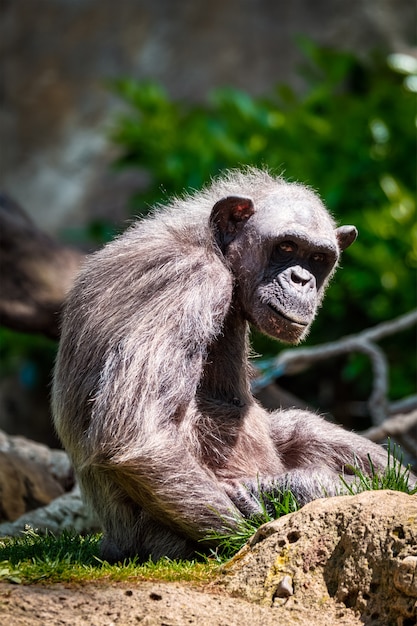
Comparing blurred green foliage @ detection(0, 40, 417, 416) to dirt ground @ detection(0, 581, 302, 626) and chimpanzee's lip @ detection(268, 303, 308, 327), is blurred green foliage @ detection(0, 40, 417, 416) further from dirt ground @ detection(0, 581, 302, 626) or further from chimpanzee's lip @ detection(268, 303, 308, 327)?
dirt ground @ detection(0, 581, 302, 626)

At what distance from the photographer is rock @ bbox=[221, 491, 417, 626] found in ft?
13.4

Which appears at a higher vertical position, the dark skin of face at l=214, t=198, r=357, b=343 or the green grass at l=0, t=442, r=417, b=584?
the dark skin of face at l=214, t=198, r=357, b=343

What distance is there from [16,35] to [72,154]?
9.22 ft

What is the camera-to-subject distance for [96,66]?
63.6 ft

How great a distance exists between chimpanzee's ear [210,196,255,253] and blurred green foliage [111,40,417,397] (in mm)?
7046

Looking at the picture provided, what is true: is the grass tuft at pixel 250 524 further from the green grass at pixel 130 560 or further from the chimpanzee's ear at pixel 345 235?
the chimpanzee's ear at pixel 345 235

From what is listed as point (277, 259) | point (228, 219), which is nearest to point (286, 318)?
point (277, 259)

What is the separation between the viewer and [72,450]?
5.56 m

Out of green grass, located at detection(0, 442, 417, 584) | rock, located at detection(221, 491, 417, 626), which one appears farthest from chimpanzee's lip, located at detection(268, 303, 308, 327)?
rock, located at detection(221, 491, 417, 626)

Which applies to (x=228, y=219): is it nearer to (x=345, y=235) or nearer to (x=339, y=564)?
(x=345, y=235)

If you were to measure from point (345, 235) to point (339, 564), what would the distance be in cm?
261

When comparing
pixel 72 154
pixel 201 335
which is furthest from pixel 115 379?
pixel 72 154

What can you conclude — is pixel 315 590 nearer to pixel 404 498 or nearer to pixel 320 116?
pixel 404 498

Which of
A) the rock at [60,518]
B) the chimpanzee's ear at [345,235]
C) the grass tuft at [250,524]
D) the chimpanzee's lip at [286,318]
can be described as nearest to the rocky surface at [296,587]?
the grass tuft at [250,524]
